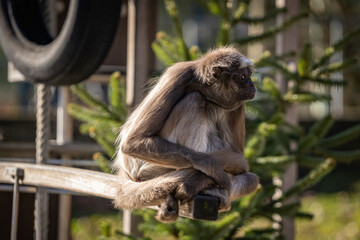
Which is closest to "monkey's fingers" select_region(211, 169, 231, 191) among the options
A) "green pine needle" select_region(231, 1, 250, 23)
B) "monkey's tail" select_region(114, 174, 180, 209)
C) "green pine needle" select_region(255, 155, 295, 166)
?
"monkey's tail" select_region(114, 174, 180, 209)

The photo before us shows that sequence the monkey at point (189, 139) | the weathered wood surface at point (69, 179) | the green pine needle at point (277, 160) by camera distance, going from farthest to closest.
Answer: the green pine needle at point (277, 160) < the weathered wood surface at point (69, 179) < the monkey at point (189, 139)

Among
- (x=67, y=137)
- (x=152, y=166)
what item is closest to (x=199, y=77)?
(x=152, y=166)

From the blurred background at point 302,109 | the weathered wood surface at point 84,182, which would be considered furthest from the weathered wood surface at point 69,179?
the blurred background at point 302,109

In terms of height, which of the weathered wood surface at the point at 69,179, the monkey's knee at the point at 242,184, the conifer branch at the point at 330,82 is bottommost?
the weathered wood surface at the point at 69,179

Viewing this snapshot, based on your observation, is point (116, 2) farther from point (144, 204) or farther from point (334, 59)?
point (334, 59)

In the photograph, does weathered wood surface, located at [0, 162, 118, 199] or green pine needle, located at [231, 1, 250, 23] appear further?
green pine needle, located at [231, 1, 250, 23]

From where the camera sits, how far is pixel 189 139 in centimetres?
353

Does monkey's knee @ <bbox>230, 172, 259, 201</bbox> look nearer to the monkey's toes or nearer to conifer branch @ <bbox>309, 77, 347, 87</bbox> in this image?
the monkey's toes

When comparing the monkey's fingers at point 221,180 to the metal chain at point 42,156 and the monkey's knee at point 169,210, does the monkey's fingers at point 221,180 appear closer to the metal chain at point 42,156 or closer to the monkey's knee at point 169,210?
the monkey's knee at point 169,210

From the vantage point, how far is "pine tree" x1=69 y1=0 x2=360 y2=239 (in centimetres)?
525

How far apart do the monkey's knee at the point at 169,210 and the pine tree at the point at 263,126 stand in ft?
6.39

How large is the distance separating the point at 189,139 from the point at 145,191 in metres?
0.45

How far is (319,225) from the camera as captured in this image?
1097 centimetres

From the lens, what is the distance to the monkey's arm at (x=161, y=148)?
3307mm
